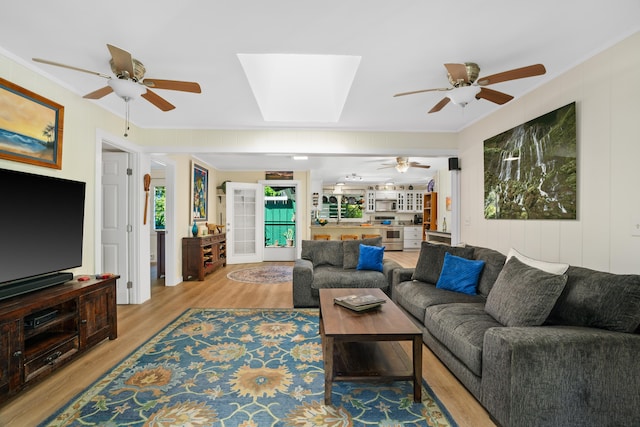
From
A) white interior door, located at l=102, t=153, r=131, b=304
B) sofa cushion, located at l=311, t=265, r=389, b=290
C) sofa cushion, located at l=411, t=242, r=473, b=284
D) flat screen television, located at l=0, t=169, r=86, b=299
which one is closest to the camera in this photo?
flat screen television, located at l=0, t=169, r=86, b=299

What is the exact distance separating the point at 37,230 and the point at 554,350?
143 inches

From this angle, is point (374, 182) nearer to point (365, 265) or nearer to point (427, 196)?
point (427, 196)

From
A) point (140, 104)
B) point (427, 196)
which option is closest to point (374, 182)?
point (427, 196)

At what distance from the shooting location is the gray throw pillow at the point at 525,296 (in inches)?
78.3

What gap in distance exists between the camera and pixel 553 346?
5.41 ft

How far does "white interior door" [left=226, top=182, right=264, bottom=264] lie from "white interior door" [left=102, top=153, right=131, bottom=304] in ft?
10.9

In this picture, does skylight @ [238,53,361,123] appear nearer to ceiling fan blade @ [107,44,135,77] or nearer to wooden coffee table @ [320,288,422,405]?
ceiling fan blade @ [107,44,135,77]

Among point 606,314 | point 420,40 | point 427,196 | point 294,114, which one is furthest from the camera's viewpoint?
point 427,196

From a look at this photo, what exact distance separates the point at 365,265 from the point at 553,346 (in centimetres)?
268

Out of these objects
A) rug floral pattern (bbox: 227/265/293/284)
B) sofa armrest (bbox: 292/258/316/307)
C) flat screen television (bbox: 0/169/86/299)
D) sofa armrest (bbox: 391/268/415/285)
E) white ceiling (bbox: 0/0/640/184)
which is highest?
white ceiling (bbox: 0/0/640/184)

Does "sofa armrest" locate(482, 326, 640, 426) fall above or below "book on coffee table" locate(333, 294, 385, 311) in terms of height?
below

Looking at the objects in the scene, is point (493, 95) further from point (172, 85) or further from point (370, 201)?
point (370, 201)

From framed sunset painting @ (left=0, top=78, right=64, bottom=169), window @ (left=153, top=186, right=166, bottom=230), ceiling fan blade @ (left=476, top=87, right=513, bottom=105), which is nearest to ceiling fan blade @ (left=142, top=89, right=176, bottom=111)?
framed sunset painting @ (left=0, top=78, right=64, bottom=169)

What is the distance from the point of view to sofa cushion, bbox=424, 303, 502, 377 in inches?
78.9
